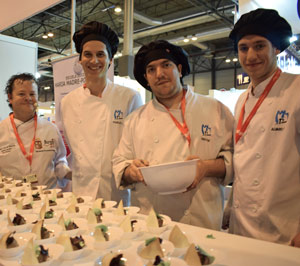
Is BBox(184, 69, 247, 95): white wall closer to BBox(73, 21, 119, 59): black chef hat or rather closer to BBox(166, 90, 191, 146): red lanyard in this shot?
BBox(73, 21, 119, 59): black chef hat

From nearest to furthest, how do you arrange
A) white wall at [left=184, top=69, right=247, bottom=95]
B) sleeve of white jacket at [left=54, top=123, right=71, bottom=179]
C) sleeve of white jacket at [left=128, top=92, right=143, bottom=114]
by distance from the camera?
1. sleeve of white jacket at [left=128, top=92, right=143, bottom=114]
2. sleeve of white jacket at [left=54, top=123, right=71, bottom=179]
3. white wall at [left=184, top=69, right=247, bottom=95]

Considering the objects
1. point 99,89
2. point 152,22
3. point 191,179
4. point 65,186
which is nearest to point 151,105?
point 99,89

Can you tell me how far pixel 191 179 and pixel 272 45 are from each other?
0.81 metres

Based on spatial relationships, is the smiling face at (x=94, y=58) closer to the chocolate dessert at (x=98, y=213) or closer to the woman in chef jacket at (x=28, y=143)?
the woman in chef jacket at (x=28, y=143)

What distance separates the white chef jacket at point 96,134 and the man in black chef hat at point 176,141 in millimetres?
232

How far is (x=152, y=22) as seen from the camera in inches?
365

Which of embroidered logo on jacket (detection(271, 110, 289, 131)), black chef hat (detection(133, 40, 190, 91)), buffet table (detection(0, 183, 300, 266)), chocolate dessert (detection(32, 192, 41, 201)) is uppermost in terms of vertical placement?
black chef hat (detection(133, 40, 190, 91))

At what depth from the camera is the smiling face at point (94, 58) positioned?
6.61ft

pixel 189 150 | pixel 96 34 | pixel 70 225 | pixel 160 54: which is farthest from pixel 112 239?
pixel 96 34

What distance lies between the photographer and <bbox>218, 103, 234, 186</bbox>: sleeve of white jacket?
1.61 meters

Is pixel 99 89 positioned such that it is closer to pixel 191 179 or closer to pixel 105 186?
pixel 105 186

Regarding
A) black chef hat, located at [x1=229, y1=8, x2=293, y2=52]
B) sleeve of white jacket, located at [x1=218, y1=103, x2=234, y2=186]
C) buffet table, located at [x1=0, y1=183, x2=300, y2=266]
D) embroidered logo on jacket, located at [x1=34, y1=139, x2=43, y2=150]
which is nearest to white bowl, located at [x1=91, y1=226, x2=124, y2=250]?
buffet table, located at [x1=0, y1=183, x2=300, y2=266]

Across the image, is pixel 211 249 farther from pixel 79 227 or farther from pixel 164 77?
pixel 164 77

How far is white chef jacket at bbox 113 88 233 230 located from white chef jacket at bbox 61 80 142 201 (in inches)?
9.8
